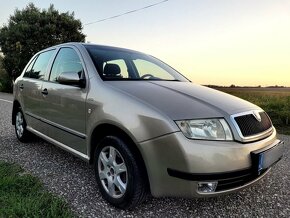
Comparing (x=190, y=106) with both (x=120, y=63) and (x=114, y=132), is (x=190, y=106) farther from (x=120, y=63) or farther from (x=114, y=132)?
(x=120, y=63)

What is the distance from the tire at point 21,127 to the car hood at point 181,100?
2.69 meters

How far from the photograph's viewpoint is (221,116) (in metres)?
2.74

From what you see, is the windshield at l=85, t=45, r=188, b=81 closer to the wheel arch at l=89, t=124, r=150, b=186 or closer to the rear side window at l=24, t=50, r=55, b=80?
the wheel arch at l=89, t=124, r=150, b=186

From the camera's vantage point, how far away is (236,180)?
268cm

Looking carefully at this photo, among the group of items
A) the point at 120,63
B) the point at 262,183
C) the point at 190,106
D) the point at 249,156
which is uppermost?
the point at 120,63

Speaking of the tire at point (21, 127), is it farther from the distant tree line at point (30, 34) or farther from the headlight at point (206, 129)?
the distant tree line at point (30, 34)

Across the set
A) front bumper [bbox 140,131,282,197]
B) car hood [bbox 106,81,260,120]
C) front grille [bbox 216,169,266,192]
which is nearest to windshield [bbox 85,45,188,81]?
car hood [bbox 106,81,260,120]

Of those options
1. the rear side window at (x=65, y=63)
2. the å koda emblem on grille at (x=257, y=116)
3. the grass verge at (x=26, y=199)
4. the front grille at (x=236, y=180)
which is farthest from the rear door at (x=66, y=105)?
the å koda emblem on grille at (x=257, y=116)

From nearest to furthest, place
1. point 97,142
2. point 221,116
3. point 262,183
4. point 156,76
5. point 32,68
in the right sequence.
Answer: point 221,116
point 97,142
point 262,183
point 156,76
point 32,68

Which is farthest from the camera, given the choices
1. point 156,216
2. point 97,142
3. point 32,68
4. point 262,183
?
point 32,68

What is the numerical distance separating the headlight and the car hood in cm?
5

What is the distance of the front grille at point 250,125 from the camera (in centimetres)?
278

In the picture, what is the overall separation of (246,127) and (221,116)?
27 cm

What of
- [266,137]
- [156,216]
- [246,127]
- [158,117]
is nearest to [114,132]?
[158,117]
